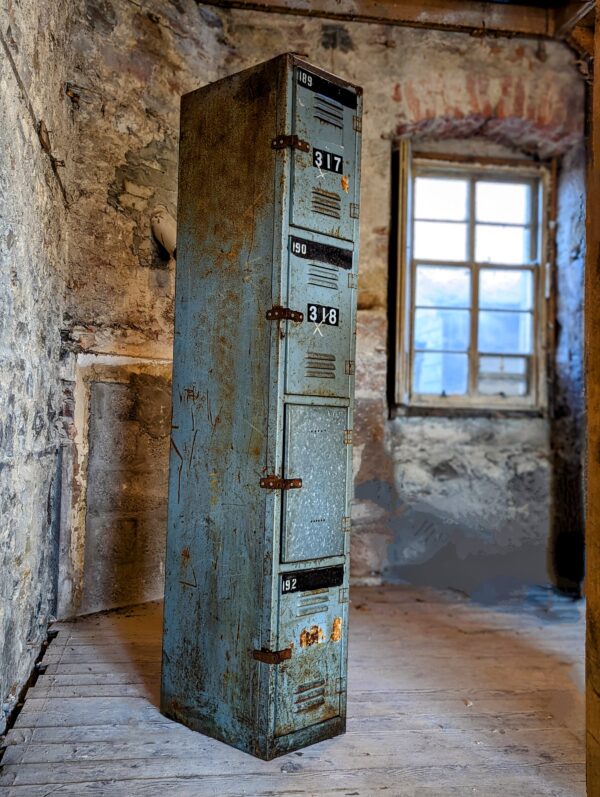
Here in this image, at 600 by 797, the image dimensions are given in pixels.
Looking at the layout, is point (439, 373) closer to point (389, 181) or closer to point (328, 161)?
point (389, 181)

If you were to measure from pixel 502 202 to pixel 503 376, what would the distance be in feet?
3.95

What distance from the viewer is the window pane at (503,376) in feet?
16.4

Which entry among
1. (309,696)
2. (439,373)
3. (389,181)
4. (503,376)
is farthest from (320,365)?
(503,376)

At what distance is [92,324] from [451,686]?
2486 millimetres

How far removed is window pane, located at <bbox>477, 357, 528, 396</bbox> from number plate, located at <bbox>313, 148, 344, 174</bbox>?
2744mm

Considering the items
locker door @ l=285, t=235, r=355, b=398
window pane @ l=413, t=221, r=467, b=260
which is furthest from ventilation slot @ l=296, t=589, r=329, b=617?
window pane @ l=413, t=221, r=467, b=260

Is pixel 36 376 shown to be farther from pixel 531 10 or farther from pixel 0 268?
pixel 531 10

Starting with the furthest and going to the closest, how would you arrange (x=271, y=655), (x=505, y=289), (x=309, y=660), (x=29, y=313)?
(x=505, y=289)
(x=29, y=313)
(x=309, y=660)
(x=271, y=655)

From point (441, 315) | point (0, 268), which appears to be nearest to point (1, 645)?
point (0, 268)

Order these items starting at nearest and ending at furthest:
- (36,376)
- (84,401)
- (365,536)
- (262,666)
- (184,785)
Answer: (184,785)
(262,666)
(36,376)
(84,401)
(365,536)

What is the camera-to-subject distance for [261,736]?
2.32 meters

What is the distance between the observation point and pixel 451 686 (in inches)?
118

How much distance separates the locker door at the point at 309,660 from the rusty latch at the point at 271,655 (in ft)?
0.06

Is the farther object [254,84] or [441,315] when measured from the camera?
[441,315]
